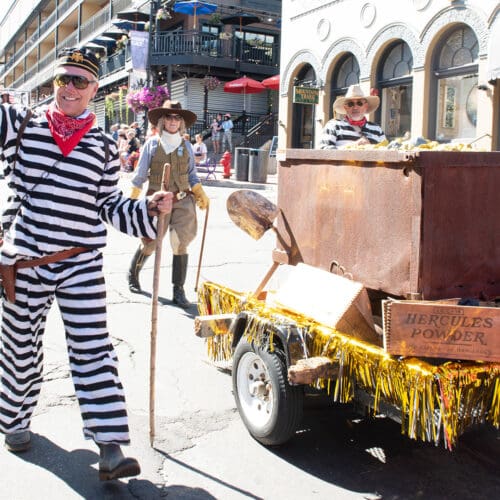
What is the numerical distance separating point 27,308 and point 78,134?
86cm

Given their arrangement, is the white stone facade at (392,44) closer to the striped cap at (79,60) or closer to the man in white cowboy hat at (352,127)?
the man in white cowboy hat at (352,127)

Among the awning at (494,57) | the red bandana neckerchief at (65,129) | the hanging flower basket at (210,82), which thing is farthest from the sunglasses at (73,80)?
the hanging flower basket at (210,82)

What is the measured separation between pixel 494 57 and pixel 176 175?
10.6 metres

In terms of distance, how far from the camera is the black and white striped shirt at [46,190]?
3232mm

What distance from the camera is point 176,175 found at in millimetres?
6852

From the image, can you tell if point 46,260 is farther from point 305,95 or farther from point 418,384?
point 305,95

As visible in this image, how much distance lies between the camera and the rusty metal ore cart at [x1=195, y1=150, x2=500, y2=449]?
9.74 ft

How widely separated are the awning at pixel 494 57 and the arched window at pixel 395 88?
3571 millimetres

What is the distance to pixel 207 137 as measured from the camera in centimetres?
3362

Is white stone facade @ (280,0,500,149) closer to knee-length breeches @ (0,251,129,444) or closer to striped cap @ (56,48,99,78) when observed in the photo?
striped cap @ (56,48,99,78)

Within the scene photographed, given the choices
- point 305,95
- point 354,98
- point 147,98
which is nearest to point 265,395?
point 354,98

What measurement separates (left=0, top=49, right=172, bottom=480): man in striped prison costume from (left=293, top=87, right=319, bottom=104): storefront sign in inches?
733

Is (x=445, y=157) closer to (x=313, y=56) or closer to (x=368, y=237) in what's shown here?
(x=368, y=237)

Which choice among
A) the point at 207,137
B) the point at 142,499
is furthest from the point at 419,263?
the point at 207,137
